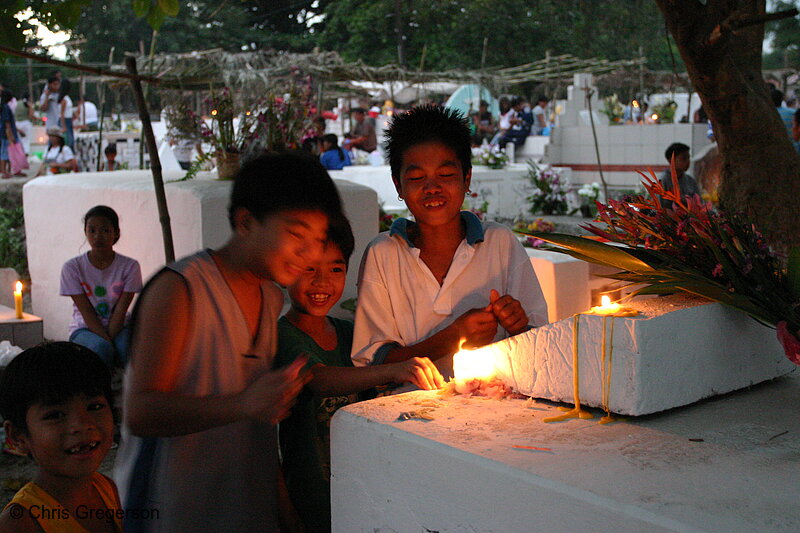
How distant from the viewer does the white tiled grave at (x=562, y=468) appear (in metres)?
1.35

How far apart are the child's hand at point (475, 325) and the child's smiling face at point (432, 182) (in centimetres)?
36

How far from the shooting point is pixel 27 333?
5.57 m

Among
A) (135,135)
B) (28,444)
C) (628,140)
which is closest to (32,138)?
(135,135)

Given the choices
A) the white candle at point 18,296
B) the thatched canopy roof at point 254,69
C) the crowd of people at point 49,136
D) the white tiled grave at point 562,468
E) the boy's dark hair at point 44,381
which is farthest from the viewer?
the thatched canopy roof at point 254,69

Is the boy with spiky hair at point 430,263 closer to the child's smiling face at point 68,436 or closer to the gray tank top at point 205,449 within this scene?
the gray tank top at point 205,449

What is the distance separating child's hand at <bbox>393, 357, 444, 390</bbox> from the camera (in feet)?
6.79

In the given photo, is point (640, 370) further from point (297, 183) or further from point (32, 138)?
point (32, 138)

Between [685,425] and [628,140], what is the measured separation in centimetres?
1673

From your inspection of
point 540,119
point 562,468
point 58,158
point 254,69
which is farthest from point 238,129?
point 540,119

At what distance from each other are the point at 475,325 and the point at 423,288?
0.26 m

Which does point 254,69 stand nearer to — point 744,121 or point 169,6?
point 169,6

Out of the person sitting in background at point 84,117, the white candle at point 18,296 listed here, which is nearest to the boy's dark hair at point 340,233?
the white candle at point 18,296

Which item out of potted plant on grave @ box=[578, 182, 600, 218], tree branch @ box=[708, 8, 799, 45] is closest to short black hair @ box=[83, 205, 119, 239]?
tree branch @ box=[708, 8, 799, 45]

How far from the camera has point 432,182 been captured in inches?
98.6
